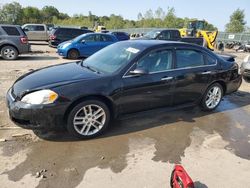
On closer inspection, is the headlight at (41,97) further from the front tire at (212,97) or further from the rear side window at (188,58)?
the front tire at (212,97)

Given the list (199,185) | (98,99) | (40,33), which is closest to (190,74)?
(98,99)

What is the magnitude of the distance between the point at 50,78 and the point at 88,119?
0.92 m

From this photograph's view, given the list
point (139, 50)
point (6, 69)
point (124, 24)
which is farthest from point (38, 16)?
point (139, 50)

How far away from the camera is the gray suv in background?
41.7 feet

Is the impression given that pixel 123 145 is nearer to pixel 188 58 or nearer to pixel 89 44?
pixel 188 58

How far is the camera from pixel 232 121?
580 centimetres

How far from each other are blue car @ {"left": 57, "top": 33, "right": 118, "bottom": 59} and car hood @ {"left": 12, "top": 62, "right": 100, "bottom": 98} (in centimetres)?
934

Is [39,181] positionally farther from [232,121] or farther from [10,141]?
[232,121]

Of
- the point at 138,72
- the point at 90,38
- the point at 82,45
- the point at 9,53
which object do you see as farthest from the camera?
the point at 90,38

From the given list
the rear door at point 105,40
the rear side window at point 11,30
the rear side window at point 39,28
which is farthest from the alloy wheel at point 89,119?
the rear side window at point 39,28

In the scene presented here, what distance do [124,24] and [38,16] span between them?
30937 mm

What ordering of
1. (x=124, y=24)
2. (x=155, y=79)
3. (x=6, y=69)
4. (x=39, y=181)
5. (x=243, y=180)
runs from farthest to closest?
(x=124, y=24) < (x=6, y=69) < (x=155, y=79) < (x=243, y=180) < (x=39, y=181)

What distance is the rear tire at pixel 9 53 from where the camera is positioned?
505 inches

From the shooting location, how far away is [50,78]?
4.56m
